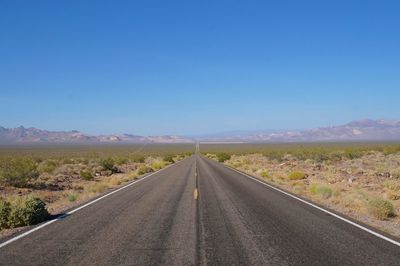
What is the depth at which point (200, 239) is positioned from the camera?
921 centimetres

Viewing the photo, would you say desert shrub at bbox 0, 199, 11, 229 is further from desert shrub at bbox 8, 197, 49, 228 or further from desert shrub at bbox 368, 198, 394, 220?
desert shrub at bbox 368, 198, 394, 220

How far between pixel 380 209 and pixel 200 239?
255 inches

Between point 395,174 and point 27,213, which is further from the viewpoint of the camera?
point 395,174

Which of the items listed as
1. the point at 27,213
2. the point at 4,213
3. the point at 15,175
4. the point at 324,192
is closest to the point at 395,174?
the point at 324,192

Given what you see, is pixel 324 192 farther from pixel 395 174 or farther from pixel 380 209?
pixel 395 174

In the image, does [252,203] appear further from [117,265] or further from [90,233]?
[117,265]

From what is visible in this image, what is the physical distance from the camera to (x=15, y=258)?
7707 millimetres

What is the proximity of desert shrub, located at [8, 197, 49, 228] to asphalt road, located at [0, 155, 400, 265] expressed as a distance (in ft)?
2.10

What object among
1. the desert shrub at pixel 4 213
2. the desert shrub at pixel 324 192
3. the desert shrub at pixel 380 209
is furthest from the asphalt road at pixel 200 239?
the desert shrub at pixel 324 192

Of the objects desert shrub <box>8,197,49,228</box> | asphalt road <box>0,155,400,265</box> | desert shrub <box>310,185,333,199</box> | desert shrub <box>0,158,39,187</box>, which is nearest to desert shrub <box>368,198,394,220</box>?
asphalt road <box>0,155,400,265</box>

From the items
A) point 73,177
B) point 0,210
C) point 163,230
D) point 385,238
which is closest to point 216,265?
point 163,230

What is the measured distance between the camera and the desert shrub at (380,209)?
13219 mm

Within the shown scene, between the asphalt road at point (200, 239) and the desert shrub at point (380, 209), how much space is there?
1.55m

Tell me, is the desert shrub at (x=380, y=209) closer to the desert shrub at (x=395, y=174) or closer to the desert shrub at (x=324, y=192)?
the desert shrub at (x=324, y=192)
